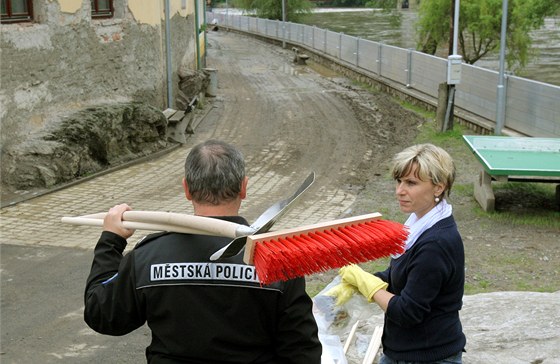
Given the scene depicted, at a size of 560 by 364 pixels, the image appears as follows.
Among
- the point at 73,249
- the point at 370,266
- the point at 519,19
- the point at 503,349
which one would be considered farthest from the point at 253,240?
the point at 519,19

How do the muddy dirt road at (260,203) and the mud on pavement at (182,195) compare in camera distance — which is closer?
the mud on pavement at (182,195)

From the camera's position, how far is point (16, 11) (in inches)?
438

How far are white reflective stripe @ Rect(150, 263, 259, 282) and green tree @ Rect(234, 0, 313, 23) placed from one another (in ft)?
142

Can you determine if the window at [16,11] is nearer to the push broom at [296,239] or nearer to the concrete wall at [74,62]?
the concrete wall at [74,62]

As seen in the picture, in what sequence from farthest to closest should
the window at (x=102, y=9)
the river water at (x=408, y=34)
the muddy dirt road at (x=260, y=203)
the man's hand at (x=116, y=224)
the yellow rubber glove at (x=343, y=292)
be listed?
1. the river water at (x=408, y=34)
2. the window at (x=102, y=9)
3. the muddy dirt road at (x=260, y=203)
4. the yellow rubber glove at (x=343, y=292)
5. the man's hand at (x=116, y=224)

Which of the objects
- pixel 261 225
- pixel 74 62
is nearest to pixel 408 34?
pixel 74 62

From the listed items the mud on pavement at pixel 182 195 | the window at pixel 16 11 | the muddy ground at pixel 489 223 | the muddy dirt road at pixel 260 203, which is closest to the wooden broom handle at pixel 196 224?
the muddy dirt road at pixel 260 203

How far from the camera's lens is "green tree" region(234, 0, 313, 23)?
44625 mm

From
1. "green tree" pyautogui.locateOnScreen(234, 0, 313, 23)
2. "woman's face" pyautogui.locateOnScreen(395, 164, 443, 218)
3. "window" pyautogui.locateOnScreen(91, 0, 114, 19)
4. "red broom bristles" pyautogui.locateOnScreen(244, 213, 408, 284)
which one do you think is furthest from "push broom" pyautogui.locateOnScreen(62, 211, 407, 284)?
"green tree" pyautogui.locateOnScreen(234, 0, 313, 23)

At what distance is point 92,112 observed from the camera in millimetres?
12625

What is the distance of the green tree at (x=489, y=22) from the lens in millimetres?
21719

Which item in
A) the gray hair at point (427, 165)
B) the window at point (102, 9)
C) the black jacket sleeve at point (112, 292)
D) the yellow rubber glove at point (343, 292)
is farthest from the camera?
the window at point (102, 9)

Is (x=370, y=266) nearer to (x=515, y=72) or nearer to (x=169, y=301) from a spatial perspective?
(x=169, y=301)

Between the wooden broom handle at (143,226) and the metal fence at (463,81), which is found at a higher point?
the wooden broom handle at (143,226)
